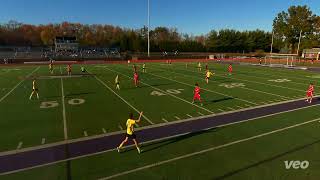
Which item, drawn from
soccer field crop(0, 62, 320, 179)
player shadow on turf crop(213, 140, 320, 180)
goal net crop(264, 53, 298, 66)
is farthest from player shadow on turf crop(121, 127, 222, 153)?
goal net crop(264, 53, 298, 66)

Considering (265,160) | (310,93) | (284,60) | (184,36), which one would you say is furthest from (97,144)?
(184,36)

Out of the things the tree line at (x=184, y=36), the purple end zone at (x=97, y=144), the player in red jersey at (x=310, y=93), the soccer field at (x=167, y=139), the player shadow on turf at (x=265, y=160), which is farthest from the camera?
the tree line at (x=184, y=36)

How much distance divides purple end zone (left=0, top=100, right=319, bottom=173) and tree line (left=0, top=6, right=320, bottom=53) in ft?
287

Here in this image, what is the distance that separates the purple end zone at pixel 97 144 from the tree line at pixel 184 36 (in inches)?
3439

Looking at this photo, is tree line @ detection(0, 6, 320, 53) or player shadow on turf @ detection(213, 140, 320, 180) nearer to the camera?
player shadow on turf @ detection(213, 140, 320, 180)

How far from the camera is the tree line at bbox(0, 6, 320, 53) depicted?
9556cm

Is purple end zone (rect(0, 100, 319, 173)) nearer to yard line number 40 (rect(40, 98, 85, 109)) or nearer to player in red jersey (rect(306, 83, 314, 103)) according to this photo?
player in red jersey (rect(306, 83, 314, 103))

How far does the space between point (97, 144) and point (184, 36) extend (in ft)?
519

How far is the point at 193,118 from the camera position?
49.1 ft

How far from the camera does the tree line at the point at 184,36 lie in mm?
95562

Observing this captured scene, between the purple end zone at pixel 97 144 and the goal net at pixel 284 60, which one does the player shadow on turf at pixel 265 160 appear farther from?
the goal net at pixel 284 60

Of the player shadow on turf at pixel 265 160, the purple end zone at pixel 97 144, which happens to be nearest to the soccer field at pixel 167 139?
the player shadow on turf at pixel 265 160

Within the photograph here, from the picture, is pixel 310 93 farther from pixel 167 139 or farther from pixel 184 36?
pixel 184 36

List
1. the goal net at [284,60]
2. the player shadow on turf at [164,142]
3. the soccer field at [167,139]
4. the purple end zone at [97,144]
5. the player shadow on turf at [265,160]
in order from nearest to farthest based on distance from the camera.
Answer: the player shadow on turf at [265,160]
the soccer field at [167,139]
the purple end zone at [97,144]
the player shadow on turf at [164,142]
the goal net at [284,60]
